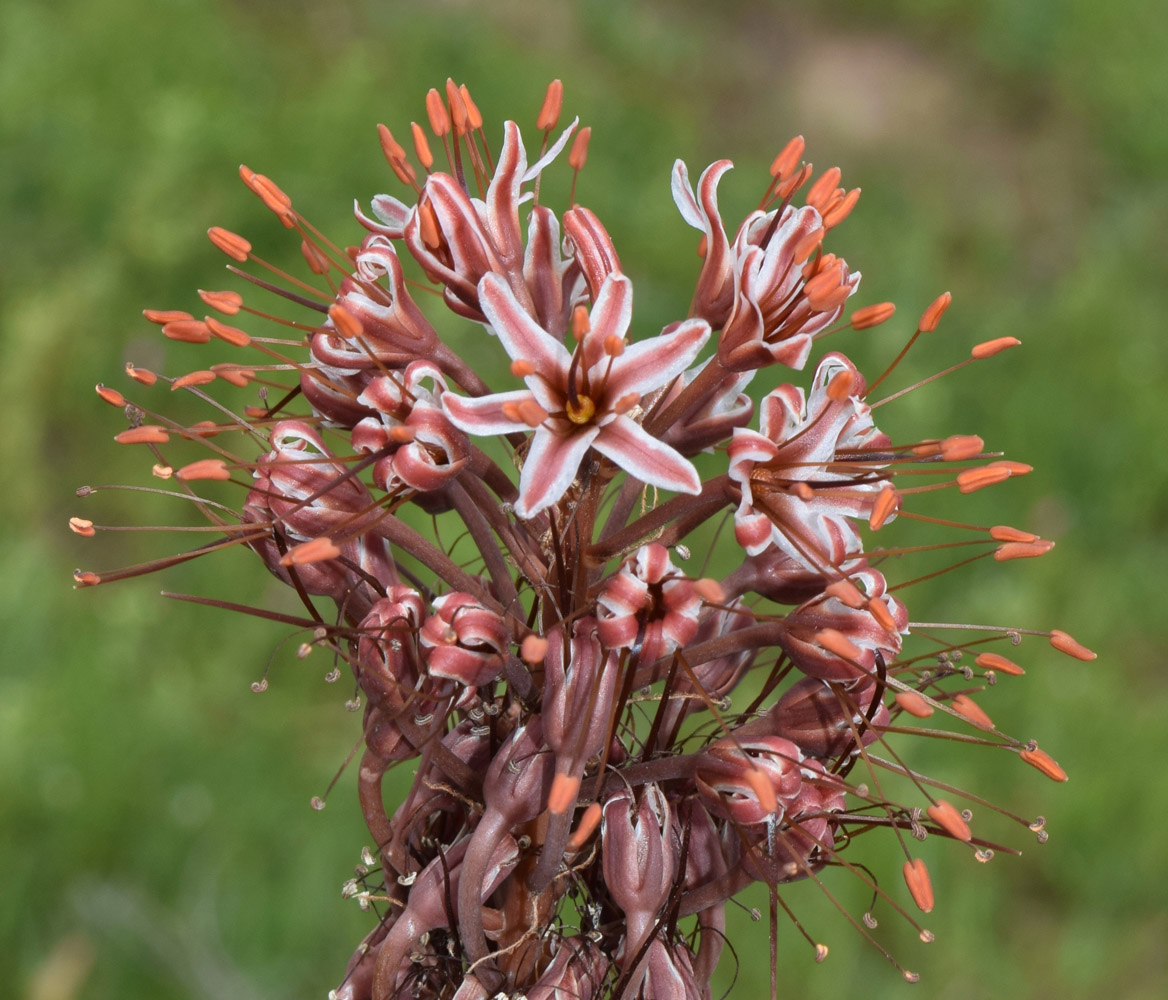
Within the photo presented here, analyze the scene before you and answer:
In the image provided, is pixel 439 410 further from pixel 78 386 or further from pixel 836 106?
pixel 836 106

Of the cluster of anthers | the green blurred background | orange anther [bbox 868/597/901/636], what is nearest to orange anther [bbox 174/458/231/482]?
the cluster of anthers

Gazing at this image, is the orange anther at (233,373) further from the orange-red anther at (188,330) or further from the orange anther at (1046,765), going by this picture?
the orange anther at (1046,765)

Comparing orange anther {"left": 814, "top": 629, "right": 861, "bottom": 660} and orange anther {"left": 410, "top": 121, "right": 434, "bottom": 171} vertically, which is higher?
orange anther {"left": 410, "top": 121, "right": 434, "bottom": 171}

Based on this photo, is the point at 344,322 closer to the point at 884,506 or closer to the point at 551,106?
the point at 551,106

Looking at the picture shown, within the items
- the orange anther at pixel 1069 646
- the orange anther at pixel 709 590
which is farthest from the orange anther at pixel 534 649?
the orange anther at pixel 1069 646

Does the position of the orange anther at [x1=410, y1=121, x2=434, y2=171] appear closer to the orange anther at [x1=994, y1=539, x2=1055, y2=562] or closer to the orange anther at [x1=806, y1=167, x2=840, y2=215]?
the orange anther at [x1=806, y1=167, x2=840, y2=215]

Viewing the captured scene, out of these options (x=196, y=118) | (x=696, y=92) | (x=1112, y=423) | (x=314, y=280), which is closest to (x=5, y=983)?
(x=314, y=280)

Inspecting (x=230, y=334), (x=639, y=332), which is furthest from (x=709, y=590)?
(x=639, y=332)
